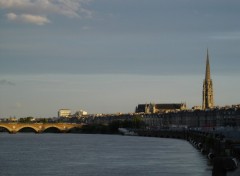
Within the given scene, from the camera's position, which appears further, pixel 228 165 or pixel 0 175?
pixel 0 175

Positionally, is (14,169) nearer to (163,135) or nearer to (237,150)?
(237,150)

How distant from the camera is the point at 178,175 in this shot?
40.0 meters

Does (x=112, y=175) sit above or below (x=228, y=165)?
below

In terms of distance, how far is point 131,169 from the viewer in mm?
46156

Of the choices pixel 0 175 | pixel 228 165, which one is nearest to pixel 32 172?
pixel 0 175

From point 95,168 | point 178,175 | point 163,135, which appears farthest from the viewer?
point 163,135

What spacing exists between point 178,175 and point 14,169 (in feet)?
50.5

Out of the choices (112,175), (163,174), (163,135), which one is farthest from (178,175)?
(163,135)

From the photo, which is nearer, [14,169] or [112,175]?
[112,175]

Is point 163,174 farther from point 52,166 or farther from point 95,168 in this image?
point 52,166

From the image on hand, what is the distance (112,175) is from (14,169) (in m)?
11.4

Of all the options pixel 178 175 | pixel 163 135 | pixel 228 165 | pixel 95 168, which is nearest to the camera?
pixel 228 165

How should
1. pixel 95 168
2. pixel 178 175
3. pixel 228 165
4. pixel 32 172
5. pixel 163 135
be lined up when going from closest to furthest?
pixel 228 165
pixel 178 175
pixel 32 172
pixel 95 168
pixel 163 135

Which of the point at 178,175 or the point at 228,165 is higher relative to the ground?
the point at 228,165
